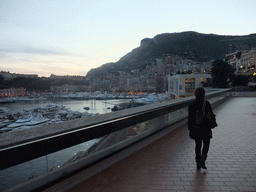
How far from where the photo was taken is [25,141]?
256cm

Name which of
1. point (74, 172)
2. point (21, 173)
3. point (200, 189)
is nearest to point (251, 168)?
point (200, 189)

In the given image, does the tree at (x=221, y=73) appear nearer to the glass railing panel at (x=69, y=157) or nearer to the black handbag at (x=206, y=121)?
the glass railing panel at (x=69, y=157)

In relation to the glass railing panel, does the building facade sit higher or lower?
higher

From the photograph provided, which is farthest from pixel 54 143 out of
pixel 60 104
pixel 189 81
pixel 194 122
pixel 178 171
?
pixel 60 104

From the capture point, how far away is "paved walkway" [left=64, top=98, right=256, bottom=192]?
292 cm

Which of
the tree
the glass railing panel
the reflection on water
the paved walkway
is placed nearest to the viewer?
the glass railing panel

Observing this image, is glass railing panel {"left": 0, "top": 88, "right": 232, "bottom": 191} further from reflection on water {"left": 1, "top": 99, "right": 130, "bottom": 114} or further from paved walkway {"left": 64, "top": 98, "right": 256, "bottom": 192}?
reflection on water {"left": 1, "top": 99, "right": 130, "bottom": 114}

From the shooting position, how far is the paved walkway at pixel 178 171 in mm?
2922

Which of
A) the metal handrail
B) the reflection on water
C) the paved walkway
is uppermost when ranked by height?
the metal handrail

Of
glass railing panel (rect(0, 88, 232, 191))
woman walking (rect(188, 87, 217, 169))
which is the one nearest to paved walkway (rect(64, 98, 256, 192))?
woman walking (rect(188, 87, 217, 169))

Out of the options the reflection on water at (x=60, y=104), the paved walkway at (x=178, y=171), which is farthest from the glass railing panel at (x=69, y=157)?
the reflection on water at (x=60, y=104)

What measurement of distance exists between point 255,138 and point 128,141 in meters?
3.91

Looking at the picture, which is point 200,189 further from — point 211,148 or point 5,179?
point 5,179

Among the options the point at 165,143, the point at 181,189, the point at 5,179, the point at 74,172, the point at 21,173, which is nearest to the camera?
the point at 5,179
